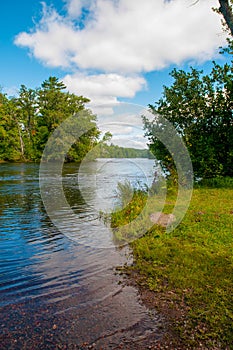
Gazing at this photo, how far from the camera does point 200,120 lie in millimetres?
14984

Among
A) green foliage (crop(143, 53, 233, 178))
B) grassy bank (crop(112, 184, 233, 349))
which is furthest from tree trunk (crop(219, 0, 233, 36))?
green foliage (crop(143, 53, 233, 178))

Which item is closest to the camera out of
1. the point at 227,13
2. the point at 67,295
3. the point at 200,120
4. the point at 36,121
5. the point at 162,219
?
the point at 67,295

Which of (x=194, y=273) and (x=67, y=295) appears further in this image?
(x=194, y=273)

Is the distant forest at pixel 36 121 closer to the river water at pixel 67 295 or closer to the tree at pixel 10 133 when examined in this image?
the tree at pixel 10 133

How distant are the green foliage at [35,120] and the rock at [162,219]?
1685 inches

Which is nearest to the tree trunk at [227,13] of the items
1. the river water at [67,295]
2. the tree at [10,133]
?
the river water at [67,295]

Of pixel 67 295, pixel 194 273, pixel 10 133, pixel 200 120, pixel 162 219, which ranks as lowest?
pixel 67 295

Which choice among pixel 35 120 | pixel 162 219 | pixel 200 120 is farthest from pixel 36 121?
pixel 162 219

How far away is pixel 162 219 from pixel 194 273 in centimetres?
341

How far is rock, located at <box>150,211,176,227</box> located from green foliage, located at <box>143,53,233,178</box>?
6274mm

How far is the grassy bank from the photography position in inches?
146

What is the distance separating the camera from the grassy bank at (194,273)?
3.72 m

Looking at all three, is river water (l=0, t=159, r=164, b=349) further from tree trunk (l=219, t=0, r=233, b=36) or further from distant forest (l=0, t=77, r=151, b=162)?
distant forest (l=0, t=77, r=151, b=162)

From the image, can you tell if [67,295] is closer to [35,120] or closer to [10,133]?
[10,133]
